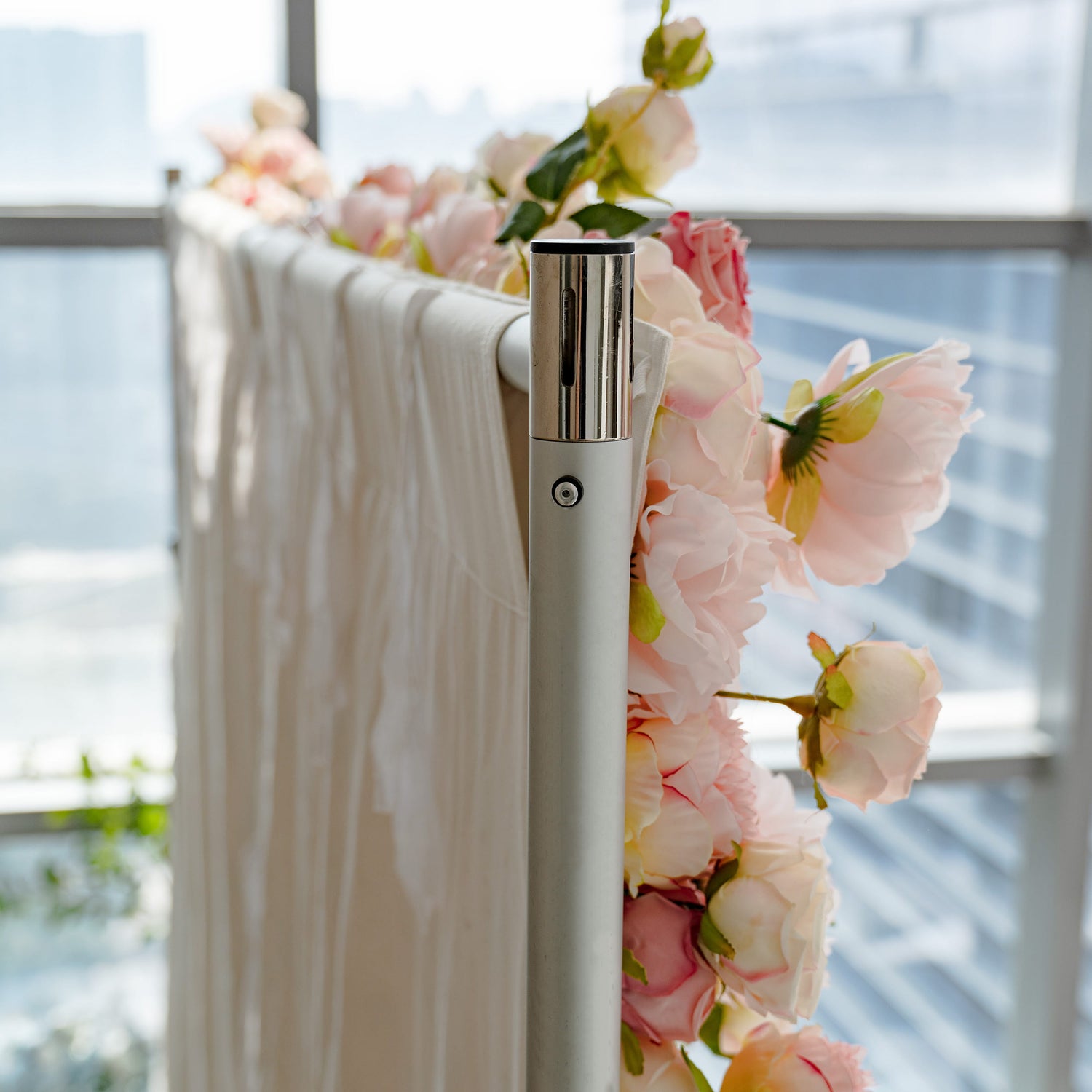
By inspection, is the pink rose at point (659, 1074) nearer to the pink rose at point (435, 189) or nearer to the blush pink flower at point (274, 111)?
the pink rose at point (435, 189)

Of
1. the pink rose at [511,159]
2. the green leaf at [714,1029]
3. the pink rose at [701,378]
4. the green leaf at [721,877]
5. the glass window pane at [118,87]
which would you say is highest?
the glass window pane at [118,87]

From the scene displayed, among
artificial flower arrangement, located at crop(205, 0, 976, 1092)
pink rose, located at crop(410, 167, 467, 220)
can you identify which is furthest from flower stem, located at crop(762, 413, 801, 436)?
pink rose, located at crop(410, 167, 467, 220)

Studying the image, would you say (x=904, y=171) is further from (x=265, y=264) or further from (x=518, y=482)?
(x=518, y=482)

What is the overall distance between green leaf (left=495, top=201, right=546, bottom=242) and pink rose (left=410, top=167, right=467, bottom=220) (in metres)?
0.18

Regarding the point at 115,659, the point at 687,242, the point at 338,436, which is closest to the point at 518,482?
the point at 687,242

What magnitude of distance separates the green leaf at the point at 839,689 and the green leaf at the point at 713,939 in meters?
0.08

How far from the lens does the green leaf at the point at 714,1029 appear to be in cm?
48

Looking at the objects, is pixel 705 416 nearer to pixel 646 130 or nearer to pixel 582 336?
pixel 582 336

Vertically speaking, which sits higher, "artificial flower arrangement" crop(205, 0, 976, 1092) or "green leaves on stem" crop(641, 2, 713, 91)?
"green leaves on stem" crop(641, 2, 713, 91)

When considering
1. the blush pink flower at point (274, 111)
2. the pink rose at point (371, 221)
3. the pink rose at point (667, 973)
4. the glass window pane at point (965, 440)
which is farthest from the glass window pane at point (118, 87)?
the pink rose at point (667, 973)

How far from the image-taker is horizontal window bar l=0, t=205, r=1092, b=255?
1.83 meters

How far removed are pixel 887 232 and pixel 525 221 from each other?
1.65 metres

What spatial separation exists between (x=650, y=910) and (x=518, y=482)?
15 centimetres

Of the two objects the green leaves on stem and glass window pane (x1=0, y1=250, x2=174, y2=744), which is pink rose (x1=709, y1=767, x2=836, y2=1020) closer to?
the green leaves on stem
